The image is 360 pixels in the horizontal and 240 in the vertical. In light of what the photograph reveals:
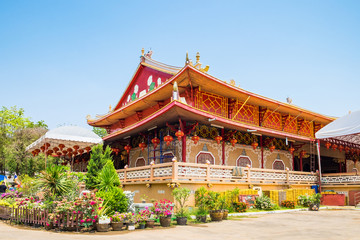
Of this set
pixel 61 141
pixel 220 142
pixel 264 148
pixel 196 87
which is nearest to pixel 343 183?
pixel 264 148

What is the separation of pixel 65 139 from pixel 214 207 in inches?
459

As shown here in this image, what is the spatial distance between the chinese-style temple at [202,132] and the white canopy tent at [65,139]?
1.64 meters

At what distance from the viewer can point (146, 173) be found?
1662 cm

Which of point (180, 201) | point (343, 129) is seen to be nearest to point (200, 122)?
point (180, 201)

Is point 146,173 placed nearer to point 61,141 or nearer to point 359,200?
point 61,141

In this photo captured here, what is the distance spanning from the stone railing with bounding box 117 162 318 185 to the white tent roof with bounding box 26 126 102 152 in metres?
3.81

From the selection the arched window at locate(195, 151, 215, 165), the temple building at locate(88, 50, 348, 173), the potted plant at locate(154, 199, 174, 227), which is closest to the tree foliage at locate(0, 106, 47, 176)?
the temple building at locate(88, 50, 348, 173)

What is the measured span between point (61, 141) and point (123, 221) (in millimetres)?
12158

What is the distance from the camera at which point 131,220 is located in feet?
34.8

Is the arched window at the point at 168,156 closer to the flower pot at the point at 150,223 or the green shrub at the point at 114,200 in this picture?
the green shrub at the point at 114,200

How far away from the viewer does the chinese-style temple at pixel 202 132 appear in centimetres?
1652

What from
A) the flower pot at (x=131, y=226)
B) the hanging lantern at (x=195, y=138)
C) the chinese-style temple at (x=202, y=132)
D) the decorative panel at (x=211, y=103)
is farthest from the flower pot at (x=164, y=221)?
the decorative panel at (x=211, y=103)

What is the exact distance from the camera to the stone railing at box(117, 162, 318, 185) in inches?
587

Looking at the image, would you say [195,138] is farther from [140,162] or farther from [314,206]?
[314,206]
